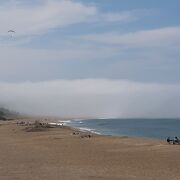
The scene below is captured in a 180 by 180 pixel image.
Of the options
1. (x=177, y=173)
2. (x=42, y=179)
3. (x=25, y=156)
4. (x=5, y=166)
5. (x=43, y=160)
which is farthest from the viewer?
(x=25, y=156)

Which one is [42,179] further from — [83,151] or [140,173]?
[83,151]

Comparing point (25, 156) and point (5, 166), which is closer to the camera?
point (5, 166)

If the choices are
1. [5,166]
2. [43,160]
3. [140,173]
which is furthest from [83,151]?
[140,173]

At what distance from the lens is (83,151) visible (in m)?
39.8

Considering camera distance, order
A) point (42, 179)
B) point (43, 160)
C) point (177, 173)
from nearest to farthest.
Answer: point (42, 179) < point (177, 173) < point (43, 160)

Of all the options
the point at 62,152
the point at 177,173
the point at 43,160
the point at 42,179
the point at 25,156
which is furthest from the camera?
the point at 62,152

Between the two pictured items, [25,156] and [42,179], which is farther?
[25,156]

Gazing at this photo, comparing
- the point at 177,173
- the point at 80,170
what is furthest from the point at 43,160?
the point at 177,173

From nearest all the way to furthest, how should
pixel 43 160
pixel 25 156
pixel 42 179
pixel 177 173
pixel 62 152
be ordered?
1. pixel 42 179
2. pixel 177 173
3. pixel 43 160
4. pixel 25 156
5. pixel 62 152

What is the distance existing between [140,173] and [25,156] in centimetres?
1233

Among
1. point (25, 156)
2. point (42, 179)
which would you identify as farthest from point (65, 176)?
point (25, 156)

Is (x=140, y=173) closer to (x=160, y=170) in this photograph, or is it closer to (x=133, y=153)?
(x=160, y=170)

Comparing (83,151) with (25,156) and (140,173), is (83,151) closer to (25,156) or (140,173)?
(25,156)

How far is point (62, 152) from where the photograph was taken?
3906 centimetres
